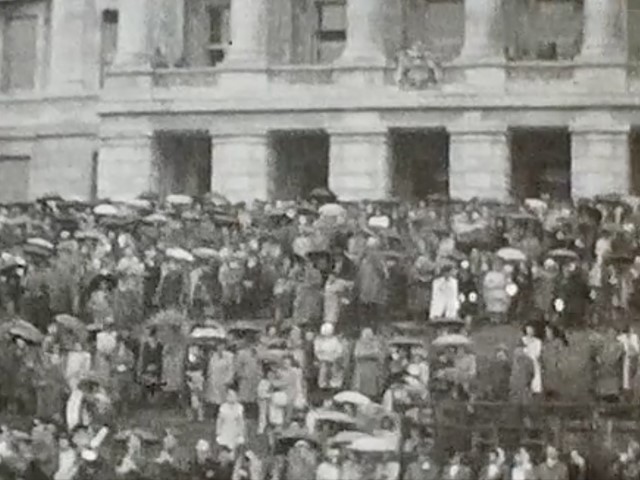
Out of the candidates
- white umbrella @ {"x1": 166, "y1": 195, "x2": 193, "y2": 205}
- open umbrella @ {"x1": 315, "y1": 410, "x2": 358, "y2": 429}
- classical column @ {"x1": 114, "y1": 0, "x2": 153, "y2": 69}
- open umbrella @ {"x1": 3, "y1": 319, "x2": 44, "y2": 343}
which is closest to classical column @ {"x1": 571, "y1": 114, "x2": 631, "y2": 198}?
white umbrella @ {"x1": 166, "y1": 195, "x2": 193, "y2": 205}

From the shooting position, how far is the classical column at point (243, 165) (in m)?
28.0

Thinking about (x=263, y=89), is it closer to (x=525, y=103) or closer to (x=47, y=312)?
(x=525, y=103)

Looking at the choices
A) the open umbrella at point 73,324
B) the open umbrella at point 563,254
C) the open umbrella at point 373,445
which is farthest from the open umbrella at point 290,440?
the open umbrella at point 563,254

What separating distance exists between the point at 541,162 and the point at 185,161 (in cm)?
679

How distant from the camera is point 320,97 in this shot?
99.5 feet

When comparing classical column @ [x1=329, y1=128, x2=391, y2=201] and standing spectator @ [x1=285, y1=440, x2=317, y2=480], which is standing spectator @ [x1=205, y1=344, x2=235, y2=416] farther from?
classical column @ [x1=329, y1=128, x2=391, y2=201]

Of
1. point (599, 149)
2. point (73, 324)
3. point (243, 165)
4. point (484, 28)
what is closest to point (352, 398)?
point (73, 324)

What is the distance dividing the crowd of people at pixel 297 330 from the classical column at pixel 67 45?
8435 mm

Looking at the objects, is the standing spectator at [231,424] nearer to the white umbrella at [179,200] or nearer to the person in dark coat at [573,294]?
the person in dark coat at [573,294]

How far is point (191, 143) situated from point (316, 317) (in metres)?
11.1

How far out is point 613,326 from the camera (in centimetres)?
1842

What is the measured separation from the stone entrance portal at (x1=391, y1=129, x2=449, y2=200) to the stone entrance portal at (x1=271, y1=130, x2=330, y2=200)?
143 centimetres

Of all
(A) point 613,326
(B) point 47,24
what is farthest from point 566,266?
(B) point 47,24

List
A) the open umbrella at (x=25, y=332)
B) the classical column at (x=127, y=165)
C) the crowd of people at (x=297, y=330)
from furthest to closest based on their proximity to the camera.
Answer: the classical column at (x=127, y=165)
the open umbrella at (x=25, y=332)
the crowd of people at (x=297, y=330)
